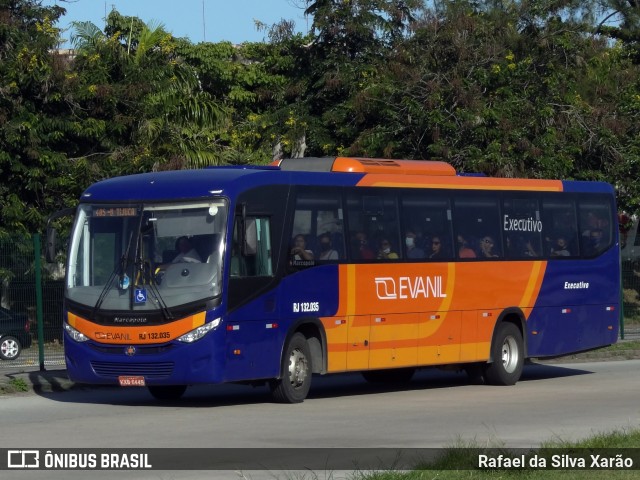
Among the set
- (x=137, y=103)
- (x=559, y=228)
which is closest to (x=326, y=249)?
→ (x=559, y=228)

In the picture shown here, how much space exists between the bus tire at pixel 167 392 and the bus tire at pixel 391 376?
4210 millimetres

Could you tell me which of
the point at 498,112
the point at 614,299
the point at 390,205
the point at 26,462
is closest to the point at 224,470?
the point at 26,462

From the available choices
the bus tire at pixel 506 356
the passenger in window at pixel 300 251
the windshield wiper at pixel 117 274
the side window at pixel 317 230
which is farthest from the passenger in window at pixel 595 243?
the windshield wiper at pixel 117 274

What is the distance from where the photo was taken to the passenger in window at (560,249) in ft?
73.8

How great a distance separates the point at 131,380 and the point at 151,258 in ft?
5.22

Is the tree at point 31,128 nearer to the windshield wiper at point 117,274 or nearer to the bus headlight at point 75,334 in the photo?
the bus headlight at point 75,334

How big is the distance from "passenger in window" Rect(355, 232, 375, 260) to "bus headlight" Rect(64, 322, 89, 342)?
4.22 metres

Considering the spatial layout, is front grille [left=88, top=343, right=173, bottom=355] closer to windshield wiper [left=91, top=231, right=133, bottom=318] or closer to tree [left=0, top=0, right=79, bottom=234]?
windshield wiper [left=91, top=231, right=133, bottom=318]

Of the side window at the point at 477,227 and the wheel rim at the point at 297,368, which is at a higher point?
the side window at the point at 477,227

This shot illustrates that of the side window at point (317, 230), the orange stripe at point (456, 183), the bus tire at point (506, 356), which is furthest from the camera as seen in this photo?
the bus tire at point (506, 356)

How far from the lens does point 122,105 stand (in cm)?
2980

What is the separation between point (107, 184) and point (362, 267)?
3902mm

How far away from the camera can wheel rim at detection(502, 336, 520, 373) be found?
21.5m

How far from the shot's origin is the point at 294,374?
1775 centimetres
